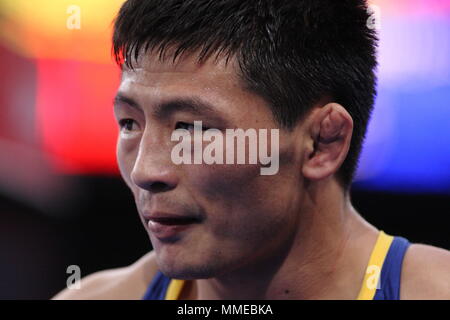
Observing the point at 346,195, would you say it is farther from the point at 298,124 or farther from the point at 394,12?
the point at 394,12

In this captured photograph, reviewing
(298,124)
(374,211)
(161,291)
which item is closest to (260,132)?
(298,124)

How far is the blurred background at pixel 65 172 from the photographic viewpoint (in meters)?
3.03

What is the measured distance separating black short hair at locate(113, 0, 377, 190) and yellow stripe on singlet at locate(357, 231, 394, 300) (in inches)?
16.1

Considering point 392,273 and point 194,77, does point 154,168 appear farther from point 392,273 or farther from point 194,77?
point 392,273

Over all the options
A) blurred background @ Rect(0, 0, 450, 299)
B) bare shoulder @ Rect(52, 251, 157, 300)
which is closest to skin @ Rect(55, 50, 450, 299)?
bare shoulder @ Rect(52, 251, 157, 300)

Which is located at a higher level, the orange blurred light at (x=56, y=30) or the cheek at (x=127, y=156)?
the orange blurred light at (x=56, y=30)

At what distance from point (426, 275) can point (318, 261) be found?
0.29m

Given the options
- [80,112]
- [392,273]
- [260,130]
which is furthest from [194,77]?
[80,112]

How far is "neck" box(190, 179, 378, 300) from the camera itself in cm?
175

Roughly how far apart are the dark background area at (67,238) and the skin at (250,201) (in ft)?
5.39

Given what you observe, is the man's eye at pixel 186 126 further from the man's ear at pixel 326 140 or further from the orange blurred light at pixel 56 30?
the orange blurred light at pixel 56 30

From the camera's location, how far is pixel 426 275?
5.54 ft

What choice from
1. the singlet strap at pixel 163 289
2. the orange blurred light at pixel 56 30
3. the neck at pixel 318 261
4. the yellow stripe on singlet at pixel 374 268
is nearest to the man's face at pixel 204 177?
the neck at pixel 318 261
